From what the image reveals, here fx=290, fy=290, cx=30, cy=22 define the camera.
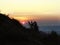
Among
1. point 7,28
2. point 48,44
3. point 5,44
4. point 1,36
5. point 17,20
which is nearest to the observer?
point 5,44

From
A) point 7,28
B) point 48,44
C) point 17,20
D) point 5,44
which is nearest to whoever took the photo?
point 5,44

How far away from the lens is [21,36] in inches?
889

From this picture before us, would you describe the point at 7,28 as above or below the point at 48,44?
above

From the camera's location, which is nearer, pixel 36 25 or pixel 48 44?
pixel 48 44

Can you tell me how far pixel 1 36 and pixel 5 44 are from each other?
1.54 m

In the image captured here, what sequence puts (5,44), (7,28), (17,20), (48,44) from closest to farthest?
(5,44), (7,28), (48,44), (17,20)

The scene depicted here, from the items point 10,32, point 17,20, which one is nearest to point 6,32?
point 10,32

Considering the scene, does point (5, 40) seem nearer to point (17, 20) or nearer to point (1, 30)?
point (1, 30)

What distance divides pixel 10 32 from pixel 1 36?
1071mm

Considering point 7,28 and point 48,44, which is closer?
point 7,28

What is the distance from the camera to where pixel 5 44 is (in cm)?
1984

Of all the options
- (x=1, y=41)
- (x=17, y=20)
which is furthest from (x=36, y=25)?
(x=1, y=41)

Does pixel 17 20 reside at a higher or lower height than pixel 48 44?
higher

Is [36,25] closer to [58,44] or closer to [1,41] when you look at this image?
[58,44]
